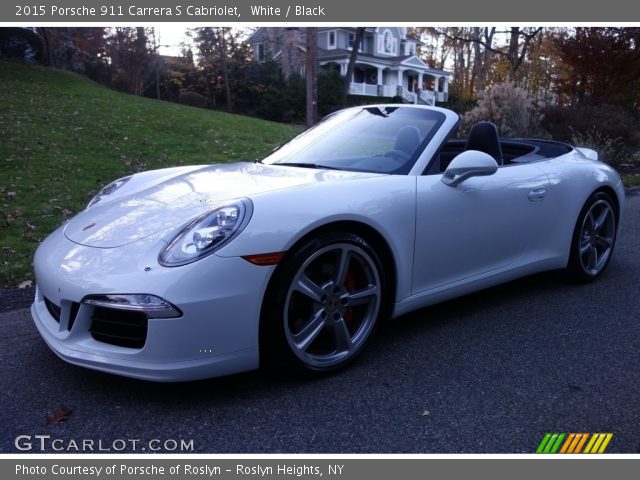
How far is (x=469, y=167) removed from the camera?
3.08 metres

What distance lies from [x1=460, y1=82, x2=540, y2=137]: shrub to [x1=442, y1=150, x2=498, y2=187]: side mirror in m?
7.91

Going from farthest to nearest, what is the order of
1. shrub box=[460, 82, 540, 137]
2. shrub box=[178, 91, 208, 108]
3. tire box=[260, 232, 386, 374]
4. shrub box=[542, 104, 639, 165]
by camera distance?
shrub box=[178, 91, 208, 108]
shrub box=[460, 82, 540, 137]
shrub box=[542, 104, 639, 165]
tire box=[260, 232, 386, 374]

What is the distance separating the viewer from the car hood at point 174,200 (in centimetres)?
262

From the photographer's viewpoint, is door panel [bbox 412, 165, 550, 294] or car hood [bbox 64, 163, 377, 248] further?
door panel [bbox 412, 165, 550, 294]

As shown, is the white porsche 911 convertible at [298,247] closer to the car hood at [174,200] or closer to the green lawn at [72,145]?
the car hood at [174,200]

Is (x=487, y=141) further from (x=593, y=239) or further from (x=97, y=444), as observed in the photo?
(x=97, y=444)

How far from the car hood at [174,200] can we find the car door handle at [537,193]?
1249mm

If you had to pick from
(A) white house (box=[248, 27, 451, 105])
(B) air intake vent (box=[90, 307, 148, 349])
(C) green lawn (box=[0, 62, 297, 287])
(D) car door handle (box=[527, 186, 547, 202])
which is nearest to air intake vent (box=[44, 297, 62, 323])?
(B) air intake vent (box=[90, 307, 148, 349])

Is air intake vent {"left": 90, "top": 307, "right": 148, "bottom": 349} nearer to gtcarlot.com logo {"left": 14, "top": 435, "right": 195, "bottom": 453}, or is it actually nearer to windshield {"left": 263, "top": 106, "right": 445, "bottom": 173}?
gtcarlot.com logo {"left": 14, "top": 435, "right": 195, "bottom": 453}

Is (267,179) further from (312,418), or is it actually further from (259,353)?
(312,418)

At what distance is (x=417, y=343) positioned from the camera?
316 cm

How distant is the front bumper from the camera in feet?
7.44

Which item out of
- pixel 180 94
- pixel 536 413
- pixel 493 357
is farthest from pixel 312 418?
pixel 180 94

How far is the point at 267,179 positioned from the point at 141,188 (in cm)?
100
